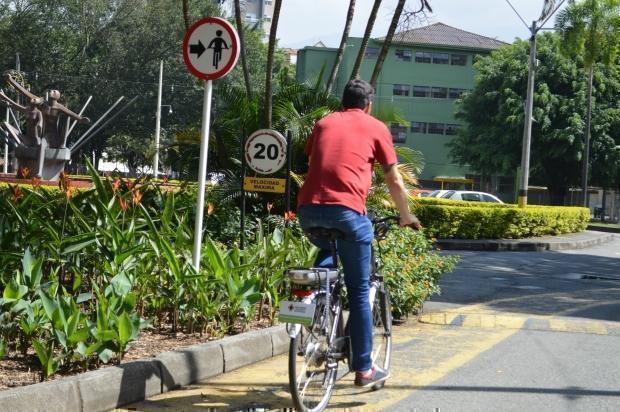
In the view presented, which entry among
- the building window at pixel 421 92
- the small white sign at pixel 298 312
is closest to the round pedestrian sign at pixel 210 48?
the small white sign at pixel 298 312

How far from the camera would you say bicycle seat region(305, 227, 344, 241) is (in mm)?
5348

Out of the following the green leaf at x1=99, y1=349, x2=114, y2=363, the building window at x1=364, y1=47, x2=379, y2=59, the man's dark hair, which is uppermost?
the building window at x1=364, y1=47, x2=379, y2=59

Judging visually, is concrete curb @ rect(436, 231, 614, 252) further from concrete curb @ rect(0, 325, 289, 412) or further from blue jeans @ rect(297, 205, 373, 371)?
blue jeans @ rect(297, 205, 373, 371)

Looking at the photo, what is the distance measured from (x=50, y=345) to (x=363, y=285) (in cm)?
181

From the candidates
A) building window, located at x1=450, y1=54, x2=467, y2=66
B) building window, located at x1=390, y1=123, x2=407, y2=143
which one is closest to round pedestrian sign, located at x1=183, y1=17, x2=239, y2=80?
building window, located at x1=390, y1=123, x2=407, y2=143

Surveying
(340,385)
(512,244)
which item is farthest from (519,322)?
(512,244)

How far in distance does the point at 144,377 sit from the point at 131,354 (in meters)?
0.57

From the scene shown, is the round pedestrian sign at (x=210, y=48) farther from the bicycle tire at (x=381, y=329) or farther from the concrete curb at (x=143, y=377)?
the bicycle tire at (x=381, y=329)

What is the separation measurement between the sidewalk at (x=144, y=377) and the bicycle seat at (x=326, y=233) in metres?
1.31

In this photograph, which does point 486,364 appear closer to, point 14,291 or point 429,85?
point 14,291

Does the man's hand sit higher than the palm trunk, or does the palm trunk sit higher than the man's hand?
the palm trunk

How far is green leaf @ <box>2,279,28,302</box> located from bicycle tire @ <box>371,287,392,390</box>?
7.27ft

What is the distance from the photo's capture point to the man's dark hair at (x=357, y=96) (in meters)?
5.70

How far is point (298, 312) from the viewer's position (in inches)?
196
